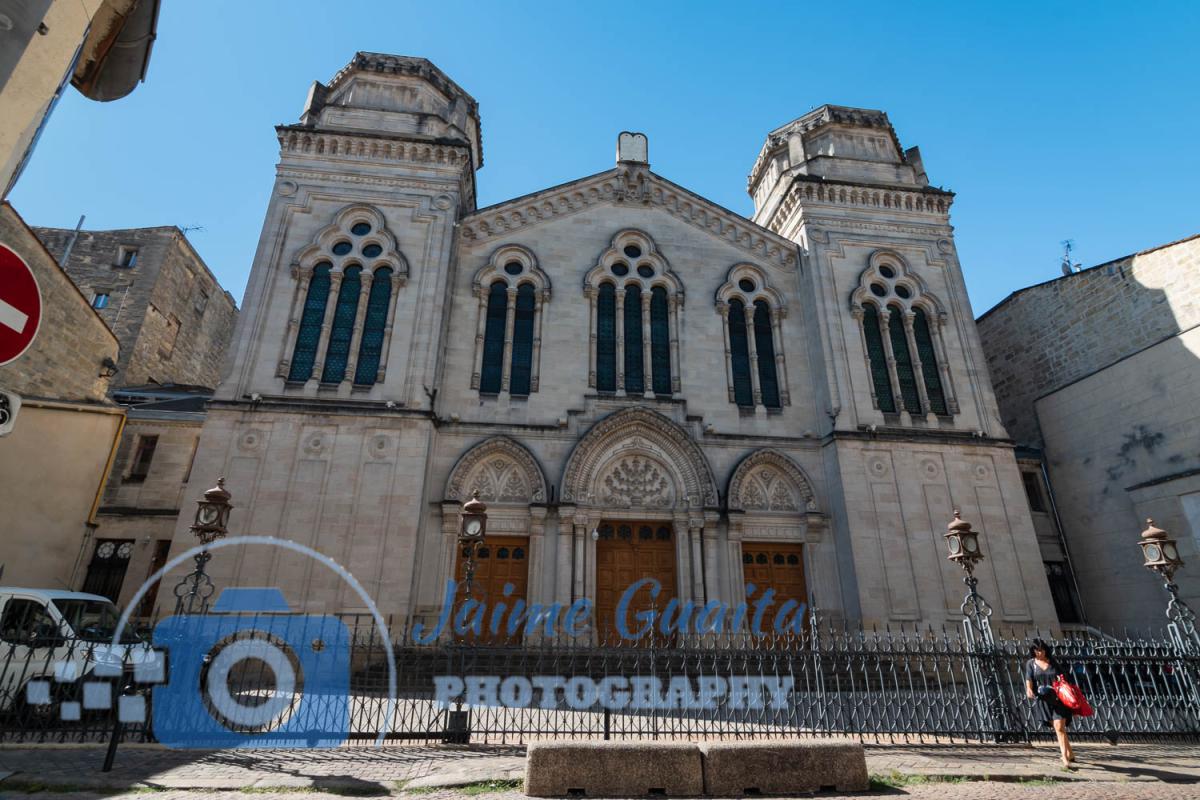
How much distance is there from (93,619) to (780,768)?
12.4 metres

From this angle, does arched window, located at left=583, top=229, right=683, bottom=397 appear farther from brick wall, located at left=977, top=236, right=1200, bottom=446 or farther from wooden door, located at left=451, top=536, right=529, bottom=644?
brick wall, located at left=977, top=236, right=1200, bottom=446

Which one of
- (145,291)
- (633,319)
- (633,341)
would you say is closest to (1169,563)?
(633,341)

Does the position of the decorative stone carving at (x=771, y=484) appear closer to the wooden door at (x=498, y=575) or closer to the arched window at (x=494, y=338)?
the wooden door at (x=498, y=575)

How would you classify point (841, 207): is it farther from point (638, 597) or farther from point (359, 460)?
point (359, 460)

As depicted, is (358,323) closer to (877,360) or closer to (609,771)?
(609,771)

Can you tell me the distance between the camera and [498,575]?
16.7m

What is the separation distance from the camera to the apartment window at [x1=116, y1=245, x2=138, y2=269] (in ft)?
92.1

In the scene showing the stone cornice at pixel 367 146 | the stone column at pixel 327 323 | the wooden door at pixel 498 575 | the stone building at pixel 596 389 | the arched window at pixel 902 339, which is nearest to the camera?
the wooden door at pixel 498 575

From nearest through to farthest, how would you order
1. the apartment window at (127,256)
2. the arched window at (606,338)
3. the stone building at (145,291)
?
the arched window at (606,338) → the stone building at (145,291) → the apartment window at (127,256)

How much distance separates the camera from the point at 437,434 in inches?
691

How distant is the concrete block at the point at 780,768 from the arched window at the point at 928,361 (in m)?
15.2

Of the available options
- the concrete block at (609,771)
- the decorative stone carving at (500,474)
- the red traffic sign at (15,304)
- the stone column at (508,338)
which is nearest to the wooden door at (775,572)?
the decorative stone carving at (500,474)

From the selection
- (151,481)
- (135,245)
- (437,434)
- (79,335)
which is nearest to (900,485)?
(437,434)

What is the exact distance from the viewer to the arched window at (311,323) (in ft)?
58.4
